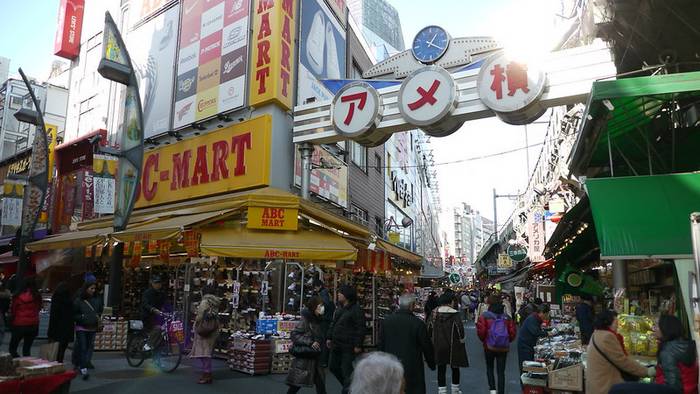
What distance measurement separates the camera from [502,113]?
11.2 meters

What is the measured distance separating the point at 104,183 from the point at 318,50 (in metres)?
8.19

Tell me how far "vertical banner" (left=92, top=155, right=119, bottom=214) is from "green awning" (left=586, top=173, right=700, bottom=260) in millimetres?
14455

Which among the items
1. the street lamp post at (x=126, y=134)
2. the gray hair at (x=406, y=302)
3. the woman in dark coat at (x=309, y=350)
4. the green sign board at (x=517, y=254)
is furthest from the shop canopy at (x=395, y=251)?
the green sign board at (x=517, y=254)

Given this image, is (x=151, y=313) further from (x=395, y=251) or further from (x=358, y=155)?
(x=358, y=155)

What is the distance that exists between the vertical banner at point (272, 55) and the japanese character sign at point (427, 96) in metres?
3.67

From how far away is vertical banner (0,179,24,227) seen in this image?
1894cm

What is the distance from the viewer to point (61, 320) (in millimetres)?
9312

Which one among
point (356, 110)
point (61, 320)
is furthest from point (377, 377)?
point (356, 110)

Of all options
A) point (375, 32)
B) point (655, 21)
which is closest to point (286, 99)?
point (655, 21)

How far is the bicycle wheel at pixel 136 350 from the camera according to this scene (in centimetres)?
1089

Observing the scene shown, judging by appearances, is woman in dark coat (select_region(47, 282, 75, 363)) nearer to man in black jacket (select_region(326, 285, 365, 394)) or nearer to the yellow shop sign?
the yellow shop sign

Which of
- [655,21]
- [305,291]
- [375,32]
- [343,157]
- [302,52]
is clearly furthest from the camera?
[375,32]

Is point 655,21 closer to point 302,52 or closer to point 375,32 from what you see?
point 302,52

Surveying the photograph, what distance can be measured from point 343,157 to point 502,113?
25.6 ft
